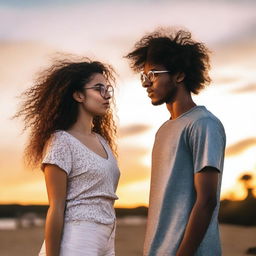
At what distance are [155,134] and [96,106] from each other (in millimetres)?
414

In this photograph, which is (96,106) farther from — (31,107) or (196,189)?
(196,189)

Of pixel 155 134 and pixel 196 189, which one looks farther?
pixel 155 134

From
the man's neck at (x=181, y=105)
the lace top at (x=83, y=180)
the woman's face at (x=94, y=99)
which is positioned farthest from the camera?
the woman's face at (x=94, y=99)

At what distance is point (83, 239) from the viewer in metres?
3.73

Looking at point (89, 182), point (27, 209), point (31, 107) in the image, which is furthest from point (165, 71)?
point (27, 209)

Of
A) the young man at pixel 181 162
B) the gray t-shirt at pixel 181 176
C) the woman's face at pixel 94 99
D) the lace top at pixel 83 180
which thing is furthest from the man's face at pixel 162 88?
the lace top at pixel 83 180

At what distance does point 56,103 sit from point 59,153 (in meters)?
0.34

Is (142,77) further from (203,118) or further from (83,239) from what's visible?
(83,239)

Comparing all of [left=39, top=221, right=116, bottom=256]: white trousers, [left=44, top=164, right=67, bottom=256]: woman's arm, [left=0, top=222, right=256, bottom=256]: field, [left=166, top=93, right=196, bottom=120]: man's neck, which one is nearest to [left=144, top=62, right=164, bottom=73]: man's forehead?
[left=166, top=93, right=196, bottom=120]: man's neck

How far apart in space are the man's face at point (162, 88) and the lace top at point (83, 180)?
0.47 m

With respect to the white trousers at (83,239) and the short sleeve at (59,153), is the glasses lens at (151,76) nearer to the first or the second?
the short sleeve at (59,153)

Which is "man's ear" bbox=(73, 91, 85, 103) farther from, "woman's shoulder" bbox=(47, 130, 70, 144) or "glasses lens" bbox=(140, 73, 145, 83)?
"glasses lens" bbox=(140, 73, 145, 83)

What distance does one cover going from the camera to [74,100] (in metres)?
3.97

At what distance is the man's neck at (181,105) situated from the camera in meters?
3.53
